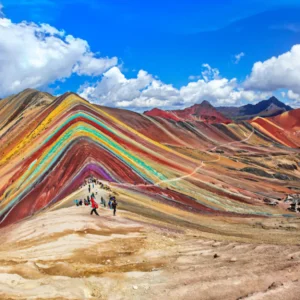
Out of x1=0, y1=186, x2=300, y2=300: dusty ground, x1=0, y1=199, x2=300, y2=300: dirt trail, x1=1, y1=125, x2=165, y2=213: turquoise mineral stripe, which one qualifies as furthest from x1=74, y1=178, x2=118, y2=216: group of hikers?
x1=1, y1=125, x2=165, y2=213: turquoise mineral stripe

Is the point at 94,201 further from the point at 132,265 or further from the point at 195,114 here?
the point at 195,114

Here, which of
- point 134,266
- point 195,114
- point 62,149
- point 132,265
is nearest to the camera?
point 134,266

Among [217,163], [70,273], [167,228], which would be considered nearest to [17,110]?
[217,163]

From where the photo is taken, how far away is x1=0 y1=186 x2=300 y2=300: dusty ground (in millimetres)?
8820

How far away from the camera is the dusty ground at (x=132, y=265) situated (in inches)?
347

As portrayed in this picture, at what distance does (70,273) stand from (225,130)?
112 meters

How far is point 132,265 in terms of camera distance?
1205cm

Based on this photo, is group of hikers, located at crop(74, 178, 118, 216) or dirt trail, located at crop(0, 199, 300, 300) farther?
group of hikers, located at crop(74, 178, 118, 216)

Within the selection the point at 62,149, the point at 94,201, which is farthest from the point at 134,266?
the point at 62,149

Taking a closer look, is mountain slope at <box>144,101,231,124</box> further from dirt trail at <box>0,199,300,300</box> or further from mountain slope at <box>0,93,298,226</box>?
dirt trail at <box>0,199,300,300</box>

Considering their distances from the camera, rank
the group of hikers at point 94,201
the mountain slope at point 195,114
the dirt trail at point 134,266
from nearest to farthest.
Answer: the dirt trail at point 134,266
the group of hikers at point 94,201
the mountain slope at point 195,114

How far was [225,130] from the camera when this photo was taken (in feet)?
389

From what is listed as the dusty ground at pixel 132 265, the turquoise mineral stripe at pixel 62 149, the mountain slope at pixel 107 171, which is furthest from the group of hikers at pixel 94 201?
the turquoise mineral stripe at pixel 62 149

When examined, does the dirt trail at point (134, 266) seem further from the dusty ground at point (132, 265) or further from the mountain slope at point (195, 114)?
the mountain slope at point (195, 114)
